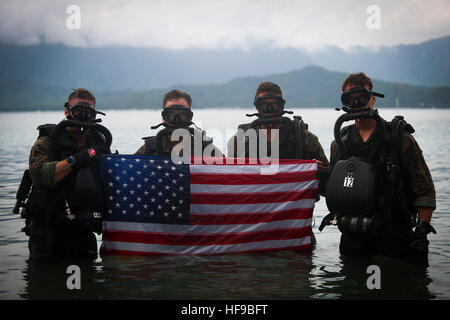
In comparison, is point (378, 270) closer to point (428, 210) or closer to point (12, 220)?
point (428, 210)

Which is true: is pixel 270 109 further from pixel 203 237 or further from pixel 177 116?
pixel 203 237

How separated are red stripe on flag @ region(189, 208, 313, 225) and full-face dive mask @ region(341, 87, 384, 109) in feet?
5.65

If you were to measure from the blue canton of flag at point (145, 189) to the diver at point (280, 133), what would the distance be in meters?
1.04

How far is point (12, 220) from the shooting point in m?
10.8

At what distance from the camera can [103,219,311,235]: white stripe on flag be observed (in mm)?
7004

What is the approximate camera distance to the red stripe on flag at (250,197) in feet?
23.4

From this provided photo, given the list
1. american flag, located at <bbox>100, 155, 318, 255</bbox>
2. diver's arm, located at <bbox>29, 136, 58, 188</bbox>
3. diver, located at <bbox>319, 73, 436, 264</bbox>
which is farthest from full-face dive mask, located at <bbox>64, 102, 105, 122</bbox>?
diver, located at <bbox>319, 73, 436, 264</bbox>

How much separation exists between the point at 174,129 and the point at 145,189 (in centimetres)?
92

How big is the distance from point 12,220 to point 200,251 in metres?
5.26

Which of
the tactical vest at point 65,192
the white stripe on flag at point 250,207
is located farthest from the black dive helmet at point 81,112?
the white stripe on flag at point 250,207

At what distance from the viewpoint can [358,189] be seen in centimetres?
586

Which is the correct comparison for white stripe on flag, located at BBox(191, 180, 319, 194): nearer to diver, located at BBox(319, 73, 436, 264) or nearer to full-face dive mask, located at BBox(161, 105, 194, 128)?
full-face dive mask, located at BBox(161, 105, 194, 128)

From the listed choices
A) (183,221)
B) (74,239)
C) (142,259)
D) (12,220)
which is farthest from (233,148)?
(12,220)
